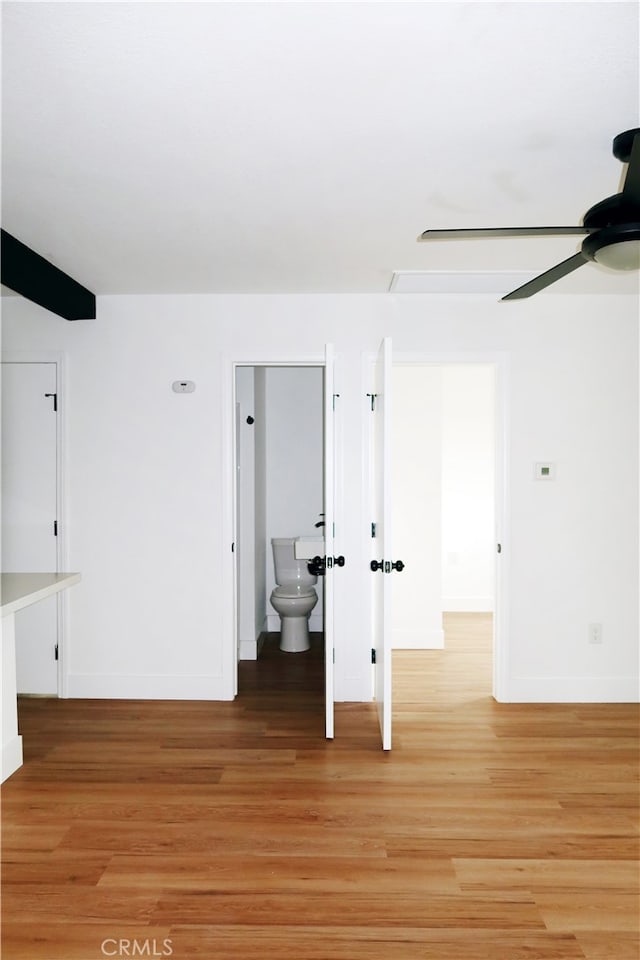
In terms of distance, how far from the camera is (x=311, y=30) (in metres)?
1.55

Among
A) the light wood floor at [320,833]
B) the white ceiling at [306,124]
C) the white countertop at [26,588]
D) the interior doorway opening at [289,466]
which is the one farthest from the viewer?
the interior doorway opening at [289,466]

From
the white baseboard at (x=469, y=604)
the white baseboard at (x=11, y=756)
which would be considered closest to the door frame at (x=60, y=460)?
the white baseboard at (x=11, y=756)

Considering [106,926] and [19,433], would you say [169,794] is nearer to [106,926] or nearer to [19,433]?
[106,926]

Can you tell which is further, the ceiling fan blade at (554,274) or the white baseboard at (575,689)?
the white baseboard at (575,689)

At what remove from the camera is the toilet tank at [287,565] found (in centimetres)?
529

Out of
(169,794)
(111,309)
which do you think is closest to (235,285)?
(111,309)

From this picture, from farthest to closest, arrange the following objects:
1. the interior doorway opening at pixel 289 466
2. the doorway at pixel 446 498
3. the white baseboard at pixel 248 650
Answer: the interior doorway opening at pixel 289 466
the white baseboard at pixel 248 650
the doorway at pixel 446 498

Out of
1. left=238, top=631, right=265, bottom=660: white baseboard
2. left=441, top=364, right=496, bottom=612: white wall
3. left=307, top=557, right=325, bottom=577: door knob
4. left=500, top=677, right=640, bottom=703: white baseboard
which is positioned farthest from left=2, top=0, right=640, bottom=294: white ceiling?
left=441, top=364, right=496, bottom=612: white wall

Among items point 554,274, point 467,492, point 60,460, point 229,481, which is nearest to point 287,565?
point 229,481

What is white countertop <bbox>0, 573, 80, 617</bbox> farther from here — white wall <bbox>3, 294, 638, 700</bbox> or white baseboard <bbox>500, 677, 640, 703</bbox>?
white baseboard <bbox>500, 677, 640, 703</bbox>

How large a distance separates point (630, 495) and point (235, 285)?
278 centimetres

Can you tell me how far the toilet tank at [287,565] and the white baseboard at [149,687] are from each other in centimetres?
136

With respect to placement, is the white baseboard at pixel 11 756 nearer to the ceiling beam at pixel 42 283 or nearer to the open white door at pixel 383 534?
the open white door at pixel 383 534

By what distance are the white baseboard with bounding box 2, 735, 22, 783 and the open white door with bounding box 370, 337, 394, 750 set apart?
72.4 inches
